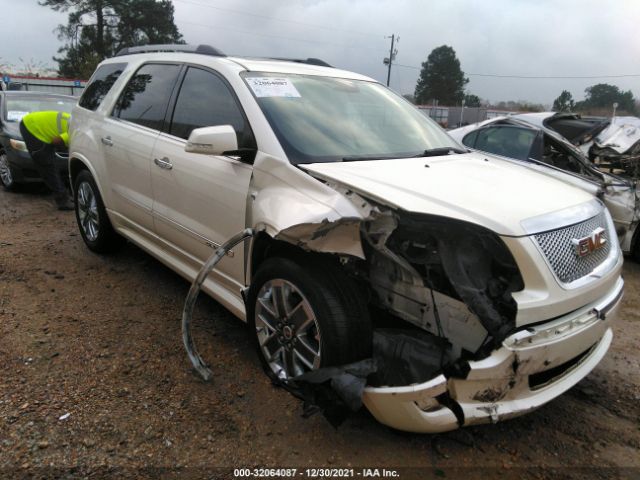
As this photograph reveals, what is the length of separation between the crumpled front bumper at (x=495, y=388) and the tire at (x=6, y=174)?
7770 mm

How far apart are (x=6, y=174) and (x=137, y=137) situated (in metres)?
5.62

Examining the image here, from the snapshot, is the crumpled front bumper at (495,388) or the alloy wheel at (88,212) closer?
the crumpled front bumper at (495,388)

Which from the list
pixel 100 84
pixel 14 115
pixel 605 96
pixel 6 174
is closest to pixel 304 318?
pixel 100 84

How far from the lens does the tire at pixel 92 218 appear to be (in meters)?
4.62

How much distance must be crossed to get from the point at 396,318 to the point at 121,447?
149cm

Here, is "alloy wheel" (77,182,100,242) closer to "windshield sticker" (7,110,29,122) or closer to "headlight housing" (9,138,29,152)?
"headlight housing" (9,138,29,152)

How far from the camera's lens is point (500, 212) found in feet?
7.18

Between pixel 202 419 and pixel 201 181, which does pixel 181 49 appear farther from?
pixel 202 419

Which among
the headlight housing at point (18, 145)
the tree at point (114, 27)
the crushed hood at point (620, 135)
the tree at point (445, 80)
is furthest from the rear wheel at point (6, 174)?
the tree at point (445, 80)

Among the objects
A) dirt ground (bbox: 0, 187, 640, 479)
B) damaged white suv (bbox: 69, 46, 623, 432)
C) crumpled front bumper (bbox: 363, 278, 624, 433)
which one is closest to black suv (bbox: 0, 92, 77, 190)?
dirt ground (bbox: 0, 187, 640, 479)

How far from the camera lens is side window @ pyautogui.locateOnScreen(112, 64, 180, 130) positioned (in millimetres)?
3689

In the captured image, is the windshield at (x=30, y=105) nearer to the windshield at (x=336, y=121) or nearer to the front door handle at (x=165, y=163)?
the front door handle at (x=165, y=163)

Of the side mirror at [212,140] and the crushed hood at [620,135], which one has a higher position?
the side mirror at [212,140]

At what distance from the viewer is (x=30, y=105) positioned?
859 cm
